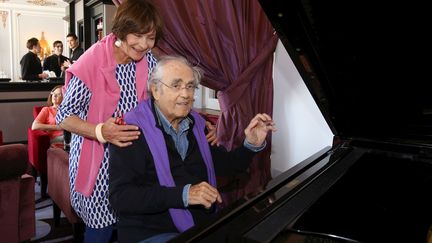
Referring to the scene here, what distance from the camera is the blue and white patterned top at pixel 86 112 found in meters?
1.45

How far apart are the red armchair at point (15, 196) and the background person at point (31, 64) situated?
4655 millimetres

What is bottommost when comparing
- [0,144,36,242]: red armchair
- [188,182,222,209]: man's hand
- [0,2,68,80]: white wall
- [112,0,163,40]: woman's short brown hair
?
[0,144,36,242]: red armchair

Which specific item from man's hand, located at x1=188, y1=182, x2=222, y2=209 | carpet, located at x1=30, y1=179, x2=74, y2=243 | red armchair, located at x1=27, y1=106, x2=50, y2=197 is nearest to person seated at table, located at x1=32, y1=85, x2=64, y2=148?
red armchair, located at x1=27, y1=106, x2=50, y2=197

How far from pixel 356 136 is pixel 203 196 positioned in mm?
693

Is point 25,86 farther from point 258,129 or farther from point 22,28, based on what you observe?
point 22,28

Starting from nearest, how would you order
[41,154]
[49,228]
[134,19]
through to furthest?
[134,19], [49,228], [41,154]

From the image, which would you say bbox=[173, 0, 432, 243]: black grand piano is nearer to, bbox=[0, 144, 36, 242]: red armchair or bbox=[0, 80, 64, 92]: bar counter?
bbox=[0, 144, 36, 242]: red armchair

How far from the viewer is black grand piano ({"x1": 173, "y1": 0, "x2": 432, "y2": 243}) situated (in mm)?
860

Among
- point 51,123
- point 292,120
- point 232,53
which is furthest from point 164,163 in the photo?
point 51,123

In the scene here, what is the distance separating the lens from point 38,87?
5.24 meters

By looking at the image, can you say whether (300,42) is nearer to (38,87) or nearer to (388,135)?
(388,135)

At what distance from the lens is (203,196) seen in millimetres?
1054

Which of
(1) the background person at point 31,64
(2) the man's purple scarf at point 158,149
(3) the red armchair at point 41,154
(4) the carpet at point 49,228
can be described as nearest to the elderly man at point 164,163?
(2) the man's purple scarf at point 158,149

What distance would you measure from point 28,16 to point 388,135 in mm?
10270
